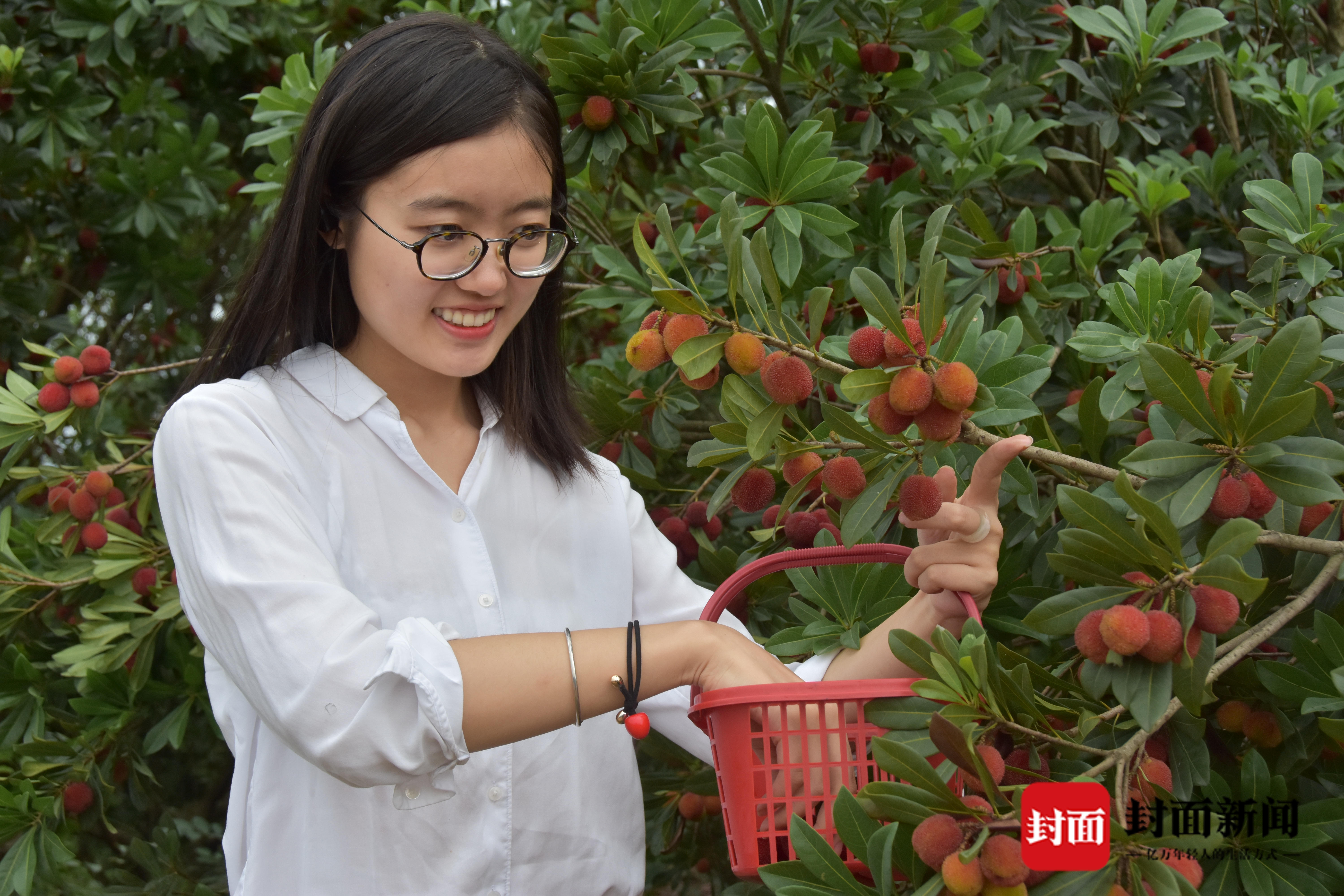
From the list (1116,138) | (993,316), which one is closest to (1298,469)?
(993,316)

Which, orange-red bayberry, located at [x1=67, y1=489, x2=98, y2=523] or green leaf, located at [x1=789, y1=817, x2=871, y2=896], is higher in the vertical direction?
green leaf, located at [x1=789, y1=817, x2=871, y2=896]

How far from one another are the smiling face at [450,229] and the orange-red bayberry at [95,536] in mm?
1157

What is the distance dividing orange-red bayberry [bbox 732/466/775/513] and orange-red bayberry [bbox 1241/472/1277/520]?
1.79 ft

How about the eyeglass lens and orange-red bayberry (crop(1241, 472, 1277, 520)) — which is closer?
orange-red bayberry (crop(1241, 472, 1277, 520))

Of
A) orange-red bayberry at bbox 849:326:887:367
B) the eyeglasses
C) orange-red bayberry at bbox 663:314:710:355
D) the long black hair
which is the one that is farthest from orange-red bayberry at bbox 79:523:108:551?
orange-red bayberry at bbox 849:326:887:367

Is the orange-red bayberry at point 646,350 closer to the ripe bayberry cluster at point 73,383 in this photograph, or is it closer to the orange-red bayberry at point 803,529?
the orange-red bayberry at point 803,529

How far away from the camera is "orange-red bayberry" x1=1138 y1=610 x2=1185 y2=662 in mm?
1044

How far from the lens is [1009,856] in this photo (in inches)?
38.1

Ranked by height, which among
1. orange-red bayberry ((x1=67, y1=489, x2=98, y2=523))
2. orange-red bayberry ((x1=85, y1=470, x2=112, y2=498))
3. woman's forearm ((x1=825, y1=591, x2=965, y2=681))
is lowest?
orange-red bayberry ((x1=67, y1=489, x2=98, y2=523))

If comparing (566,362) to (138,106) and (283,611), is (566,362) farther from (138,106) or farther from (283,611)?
(138,106)

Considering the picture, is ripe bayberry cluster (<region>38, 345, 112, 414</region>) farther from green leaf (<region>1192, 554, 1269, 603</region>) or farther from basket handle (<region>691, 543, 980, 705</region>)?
green leaf (<region>1192, 554, 1269, 603</region>)

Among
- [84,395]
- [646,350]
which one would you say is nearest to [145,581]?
[84,395]

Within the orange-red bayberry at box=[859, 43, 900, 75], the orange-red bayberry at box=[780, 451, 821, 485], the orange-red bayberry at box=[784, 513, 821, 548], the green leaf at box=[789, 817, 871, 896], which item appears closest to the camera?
the green leaf at box=[789, 817, 871, 896]

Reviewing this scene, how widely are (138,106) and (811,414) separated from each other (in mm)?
2136
